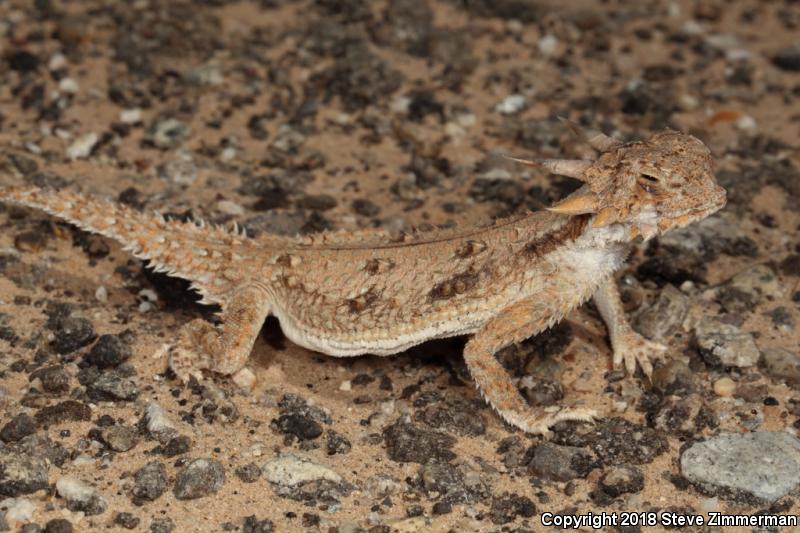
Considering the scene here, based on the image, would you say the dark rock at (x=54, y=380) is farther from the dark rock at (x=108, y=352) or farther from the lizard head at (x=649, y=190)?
the lizard head at (x=649, y=190)

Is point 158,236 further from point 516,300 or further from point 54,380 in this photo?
point 516,300

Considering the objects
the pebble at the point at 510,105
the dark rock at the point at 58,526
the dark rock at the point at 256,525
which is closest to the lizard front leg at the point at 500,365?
the dark rock at the point at 256,525

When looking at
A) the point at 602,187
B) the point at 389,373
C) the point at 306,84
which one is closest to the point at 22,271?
the point at 389,373

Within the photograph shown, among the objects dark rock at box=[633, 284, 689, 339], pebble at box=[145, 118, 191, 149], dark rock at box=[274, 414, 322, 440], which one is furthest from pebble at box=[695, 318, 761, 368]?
pebble at box=[145, 118, 191, 149]

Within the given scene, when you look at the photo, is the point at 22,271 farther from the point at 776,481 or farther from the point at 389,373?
the point at 776,481

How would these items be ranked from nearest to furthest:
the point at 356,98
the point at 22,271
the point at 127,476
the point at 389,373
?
the point at 127,476 → the point at 389,373 → the point at 22,271 → the point at 356,98

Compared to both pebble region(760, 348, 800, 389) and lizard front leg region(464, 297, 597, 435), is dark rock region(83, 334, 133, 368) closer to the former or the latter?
lizard front leg region(464, 297, 597, 435)

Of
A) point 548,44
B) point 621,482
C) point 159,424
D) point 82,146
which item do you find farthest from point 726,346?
point 82,146
